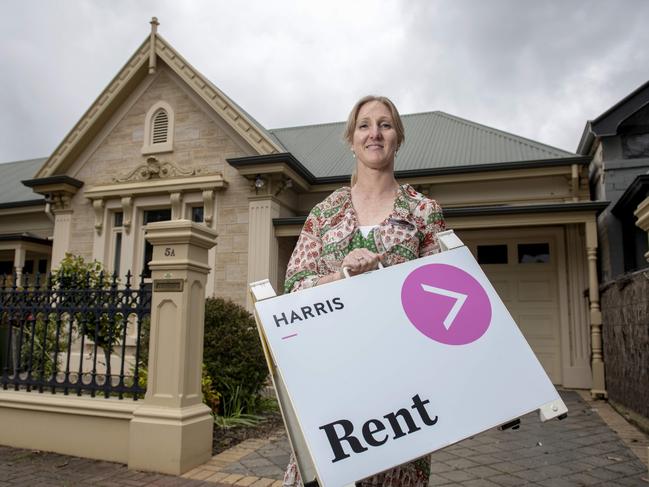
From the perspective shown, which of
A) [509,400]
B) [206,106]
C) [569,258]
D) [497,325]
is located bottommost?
[509,400]

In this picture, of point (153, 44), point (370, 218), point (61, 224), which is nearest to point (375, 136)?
point (370, 218)

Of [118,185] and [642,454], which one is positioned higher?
[118,185]

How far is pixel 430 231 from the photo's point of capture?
169 cm

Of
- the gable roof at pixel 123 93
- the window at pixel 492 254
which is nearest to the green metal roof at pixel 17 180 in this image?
the gable roof at pixel 123 93

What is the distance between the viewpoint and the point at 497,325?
138cm

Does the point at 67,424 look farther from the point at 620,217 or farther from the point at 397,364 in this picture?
the point at 620,217

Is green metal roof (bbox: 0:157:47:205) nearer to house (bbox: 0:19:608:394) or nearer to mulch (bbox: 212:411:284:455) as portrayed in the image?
house (bbox: 0:19:608:394)

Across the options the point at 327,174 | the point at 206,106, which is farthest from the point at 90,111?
the point at 327,174

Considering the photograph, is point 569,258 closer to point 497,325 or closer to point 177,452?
point 177,452

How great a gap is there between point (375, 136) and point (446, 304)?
67 cm

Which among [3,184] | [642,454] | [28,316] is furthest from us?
[3,184]

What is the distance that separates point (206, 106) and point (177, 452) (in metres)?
7.85

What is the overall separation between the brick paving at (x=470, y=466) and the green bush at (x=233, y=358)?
0.97m

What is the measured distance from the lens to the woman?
Answer: 163 cm
